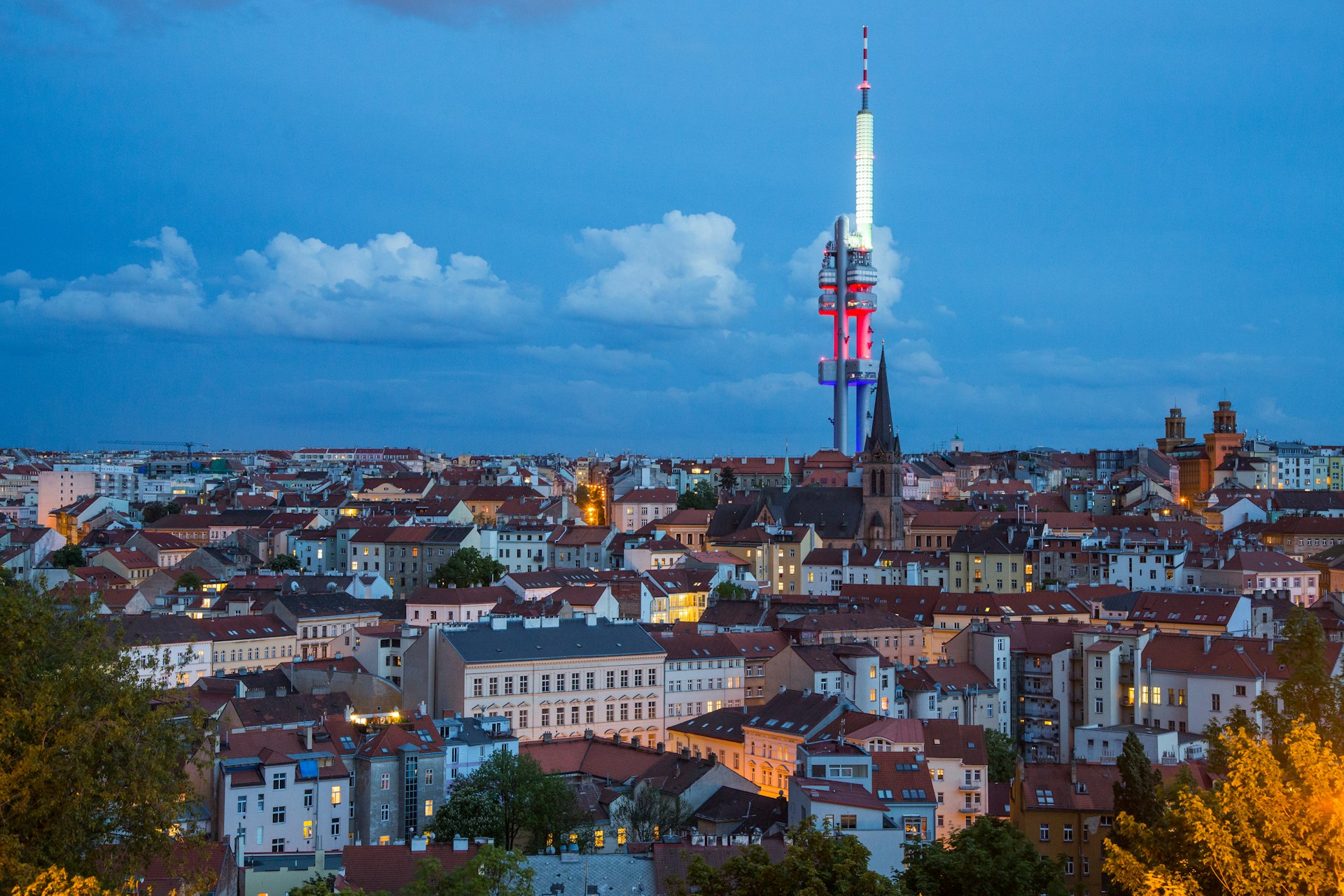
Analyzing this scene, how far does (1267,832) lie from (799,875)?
35.6 feet

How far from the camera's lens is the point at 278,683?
176 ft

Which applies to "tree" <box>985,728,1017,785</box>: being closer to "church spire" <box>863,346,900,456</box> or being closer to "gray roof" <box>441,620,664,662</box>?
"gray roof" <box>441,620,664,662</box>

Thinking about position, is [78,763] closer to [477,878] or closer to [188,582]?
[477,878]

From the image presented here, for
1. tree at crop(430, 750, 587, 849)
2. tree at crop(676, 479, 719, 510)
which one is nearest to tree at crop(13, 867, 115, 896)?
tree at crop(430, 750, 587, 849)

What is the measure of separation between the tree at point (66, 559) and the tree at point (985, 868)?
72827 millimetres

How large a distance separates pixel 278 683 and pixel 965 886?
31.3 m

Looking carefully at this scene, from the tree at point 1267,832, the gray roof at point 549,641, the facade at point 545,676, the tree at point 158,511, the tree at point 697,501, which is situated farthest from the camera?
the tree at point 697,501

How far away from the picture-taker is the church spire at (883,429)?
107125 mm

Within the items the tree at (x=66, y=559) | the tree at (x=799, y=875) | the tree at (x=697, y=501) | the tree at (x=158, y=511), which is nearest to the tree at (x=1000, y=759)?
the tree at (x=799, y=875)

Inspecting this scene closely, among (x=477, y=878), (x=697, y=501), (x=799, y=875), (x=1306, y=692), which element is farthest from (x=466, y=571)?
(x=799, y=875)

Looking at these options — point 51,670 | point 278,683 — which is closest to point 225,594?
point 278,683

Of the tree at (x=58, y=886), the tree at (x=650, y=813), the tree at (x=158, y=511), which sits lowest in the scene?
the tree at (x=650, y=813)

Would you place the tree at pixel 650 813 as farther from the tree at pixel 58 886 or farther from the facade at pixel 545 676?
Answer: the tree at pixel 58 886

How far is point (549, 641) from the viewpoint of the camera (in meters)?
57.4
